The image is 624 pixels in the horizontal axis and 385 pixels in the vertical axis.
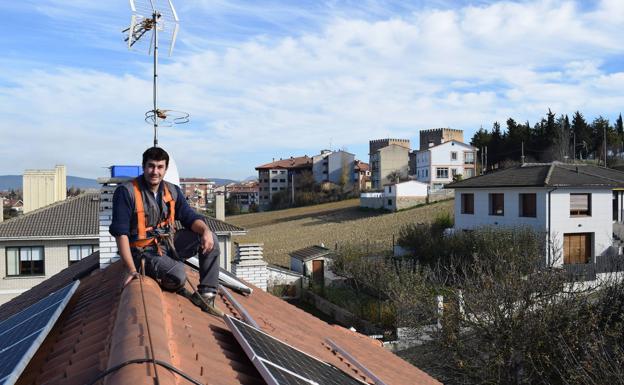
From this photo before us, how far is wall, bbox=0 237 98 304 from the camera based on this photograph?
2258cm

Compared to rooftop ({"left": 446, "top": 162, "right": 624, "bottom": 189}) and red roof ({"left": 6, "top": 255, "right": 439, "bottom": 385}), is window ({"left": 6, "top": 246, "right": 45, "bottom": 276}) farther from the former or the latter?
rooftop ({"left": 446, "top": 162, "right": 624, "bottom": 189})

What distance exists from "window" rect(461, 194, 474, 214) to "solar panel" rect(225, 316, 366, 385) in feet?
110

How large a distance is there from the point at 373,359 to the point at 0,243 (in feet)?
70.1

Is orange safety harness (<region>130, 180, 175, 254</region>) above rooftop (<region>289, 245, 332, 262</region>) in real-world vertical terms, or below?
above

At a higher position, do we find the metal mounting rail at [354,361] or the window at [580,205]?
the window at [580,205]

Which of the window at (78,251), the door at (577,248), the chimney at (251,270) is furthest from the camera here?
the door at (577,248)

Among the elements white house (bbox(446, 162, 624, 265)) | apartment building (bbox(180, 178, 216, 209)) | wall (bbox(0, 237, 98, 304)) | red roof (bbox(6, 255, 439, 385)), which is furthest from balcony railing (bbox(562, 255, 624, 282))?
apartment building (bbox(180, 178, 216, 209))

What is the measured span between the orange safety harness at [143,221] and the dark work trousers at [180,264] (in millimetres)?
76

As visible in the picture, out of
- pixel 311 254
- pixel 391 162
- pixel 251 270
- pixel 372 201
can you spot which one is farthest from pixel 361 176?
pixel 251 270

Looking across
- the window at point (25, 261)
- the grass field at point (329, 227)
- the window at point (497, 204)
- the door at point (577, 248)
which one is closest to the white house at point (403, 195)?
the grass field at point (329, 227)

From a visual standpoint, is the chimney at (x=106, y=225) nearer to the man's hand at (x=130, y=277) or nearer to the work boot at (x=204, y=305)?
the man's hand at (x=130, y=277)

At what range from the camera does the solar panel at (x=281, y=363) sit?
311 cm

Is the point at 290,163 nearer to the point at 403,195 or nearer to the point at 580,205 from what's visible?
the point at 403,195

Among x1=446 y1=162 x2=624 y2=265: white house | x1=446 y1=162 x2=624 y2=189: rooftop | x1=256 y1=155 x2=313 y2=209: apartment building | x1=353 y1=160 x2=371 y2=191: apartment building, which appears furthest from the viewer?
x1=256 y1=155 x2=313 y2=209: apartment building
